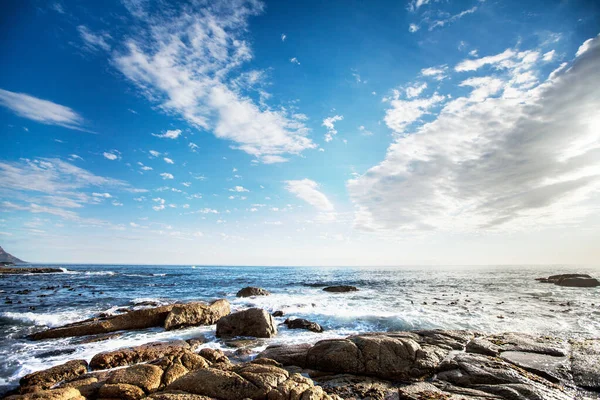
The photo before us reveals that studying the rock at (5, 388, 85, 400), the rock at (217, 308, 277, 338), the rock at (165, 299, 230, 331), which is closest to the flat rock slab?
the rock at (217, 308, 277, 338)

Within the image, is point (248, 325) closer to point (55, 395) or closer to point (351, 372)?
point (351, 372)

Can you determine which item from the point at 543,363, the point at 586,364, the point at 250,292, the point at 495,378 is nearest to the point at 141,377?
the point at 495,378

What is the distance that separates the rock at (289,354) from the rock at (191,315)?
8224 millimetres

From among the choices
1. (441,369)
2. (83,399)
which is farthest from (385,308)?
(83,399)

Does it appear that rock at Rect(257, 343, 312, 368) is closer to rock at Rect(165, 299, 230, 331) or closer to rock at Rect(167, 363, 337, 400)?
rock at Rect(167, 363, 337, 400)

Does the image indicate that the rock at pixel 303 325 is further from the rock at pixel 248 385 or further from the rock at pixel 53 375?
the rock at pixel 53 375

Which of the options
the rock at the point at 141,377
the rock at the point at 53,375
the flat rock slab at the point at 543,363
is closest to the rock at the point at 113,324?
the rock at the point at 53,375

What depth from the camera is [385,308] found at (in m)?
24.4

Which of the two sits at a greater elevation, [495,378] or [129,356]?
[495,378]

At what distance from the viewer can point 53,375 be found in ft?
31.8

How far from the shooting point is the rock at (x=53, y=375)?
9.35 meters

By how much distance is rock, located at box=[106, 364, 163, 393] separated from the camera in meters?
7.50

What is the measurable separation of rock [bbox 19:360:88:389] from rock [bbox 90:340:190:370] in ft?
1.76

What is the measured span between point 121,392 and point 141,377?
628mm
